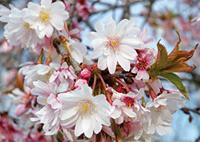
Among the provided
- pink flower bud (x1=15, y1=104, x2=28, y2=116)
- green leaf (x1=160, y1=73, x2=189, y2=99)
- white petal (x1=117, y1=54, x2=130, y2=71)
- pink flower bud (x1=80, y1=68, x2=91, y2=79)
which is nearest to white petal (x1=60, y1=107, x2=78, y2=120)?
pink flower bud (x1=80, y1=68, x2=91, y2=79)

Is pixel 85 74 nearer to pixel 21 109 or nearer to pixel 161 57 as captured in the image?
pixel 161 57

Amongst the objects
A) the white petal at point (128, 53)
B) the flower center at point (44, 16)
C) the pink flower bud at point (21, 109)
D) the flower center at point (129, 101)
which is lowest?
the pink flower bud at point (21, 109)

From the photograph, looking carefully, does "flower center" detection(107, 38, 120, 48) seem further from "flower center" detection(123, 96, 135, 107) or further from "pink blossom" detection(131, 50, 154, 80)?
"flower center" detection(123, 96, 135, 107)

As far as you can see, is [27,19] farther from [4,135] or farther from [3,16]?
[4,135]

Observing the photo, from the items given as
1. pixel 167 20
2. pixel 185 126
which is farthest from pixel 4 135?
pixel 185 126

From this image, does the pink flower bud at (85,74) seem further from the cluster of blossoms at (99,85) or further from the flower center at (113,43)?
the flower center at (113,43)

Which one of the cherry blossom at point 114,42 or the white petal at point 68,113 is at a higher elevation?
the cherry blossom at point 114,42

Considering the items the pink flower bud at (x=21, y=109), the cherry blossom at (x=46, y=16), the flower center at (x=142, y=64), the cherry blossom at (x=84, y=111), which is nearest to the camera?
the cherry blossom at (x=84, y=111)

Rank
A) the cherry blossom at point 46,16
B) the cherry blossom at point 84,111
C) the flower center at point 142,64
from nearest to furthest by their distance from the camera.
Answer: the cherry blossom at point 84,111 → the flower center at point 142,64 → the cherry blossom at point 46,16

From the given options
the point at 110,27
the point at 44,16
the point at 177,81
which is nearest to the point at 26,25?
the point at 44,16

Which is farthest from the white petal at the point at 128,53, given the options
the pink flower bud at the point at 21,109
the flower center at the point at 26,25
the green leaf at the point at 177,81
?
the pink flower bud at the point at 21,109
